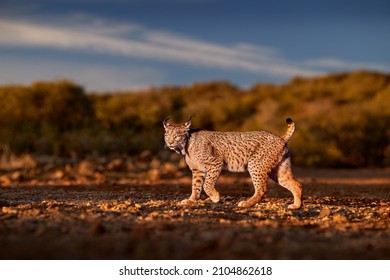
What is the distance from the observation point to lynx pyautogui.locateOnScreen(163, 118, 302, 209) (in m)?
10.8

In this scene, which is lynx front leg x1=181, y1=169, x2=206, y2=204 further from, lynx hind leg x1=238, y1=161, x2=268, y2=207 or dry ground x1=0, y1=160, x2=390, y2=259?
lynx hind leg x1=238, y1=161, x2=268, y2=207

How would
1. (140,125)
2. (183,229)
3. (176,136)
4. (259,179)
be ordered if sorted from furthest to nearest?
1. (140,125)
2. (176,136)
3. (259,179)
4. (183,229)

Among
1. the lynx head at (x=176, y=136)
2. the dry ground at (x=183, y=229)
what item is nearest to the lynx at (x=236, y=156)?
the lynx head at (x=176, y=136)

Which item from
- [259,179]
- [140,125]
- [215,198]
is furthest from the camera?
[140,125]

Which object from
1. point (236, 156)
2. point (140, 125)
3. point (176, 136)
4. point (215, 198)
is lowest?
point (215, 198)

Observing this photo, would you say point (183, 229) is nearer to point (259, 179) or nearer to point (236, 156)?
point (259, 179)

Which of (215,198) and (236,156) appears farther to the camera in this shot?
(236,156)

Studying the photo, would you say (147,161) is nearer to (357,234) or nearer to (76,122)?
(76,122)

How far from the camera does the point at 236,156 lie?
36.2 feet

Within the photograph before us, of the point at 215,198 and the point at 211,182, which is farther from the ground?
the point at 211,182

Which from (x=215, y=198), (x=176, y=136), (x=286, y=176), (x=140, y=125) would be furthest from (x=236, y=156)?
(x=140, y=125)

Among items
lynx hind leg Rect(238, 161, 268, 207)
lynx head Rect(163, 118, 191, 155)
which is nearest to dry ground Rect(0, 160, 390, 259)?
lynx hind leg Rect(238, 161, 268, 207)

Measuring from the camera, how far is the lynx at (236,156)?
10750mm
